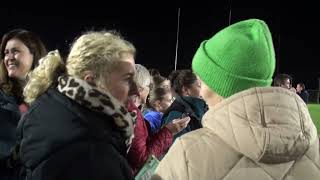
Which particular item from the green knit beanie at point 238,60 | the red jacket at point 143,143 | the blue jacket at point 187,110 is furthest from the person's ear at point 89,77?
the blue jacket at point 187,110

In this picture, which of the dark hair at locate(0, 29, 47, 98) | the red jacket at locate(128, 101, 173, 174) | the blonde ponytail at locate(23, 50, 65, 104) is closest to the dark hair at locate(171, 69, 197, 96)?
the red jacket at locate(128, 101, 173, 174)

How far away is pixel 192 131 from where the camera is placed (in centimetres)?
174

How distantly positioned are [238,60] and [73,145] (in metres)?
0.62

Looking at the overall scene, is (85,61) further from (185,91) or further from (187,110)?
(185,91)

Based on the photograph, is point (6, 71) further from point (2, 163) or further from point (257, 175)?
point (257, 175)

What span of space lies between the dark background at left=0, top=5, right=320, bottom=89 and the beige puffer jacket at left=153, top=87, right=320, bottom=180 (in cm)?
1421

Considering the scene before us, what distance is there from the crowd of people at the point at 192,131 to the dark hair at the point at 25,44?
3.99ft

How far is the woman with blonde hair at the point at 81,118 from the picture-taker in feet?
5.36

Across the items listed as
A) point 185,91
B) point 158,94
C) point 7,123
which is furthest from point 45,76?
point 158,94

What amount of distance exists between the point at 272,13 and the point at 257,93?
138ft

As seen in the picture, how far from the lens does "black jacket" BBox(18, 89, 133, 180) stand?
64.1 inches

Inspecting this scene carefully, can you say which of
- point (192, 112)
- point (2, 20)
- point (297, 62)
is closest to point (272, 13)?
point (297, 62)

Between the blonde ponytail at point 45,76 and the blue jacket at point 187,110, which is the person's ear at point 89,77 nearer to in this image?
the blonde ponytail at point 45,76

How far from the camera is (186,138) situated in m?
1.67
